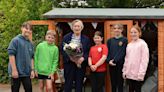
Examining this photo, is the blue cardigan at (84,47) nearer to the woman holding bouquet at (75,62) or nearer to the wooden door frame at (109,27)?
the woman holding bouquet at (75,62)

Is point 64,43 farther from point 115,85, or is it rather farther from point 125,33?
point 125,33

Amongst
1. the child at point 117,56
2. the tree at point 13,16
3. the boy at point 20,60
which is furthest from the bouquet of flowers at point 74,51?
the tree at point 13,16

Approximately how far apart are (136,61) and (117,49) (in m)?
0.68

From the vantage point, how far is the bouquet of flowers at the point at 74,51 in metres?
8.11

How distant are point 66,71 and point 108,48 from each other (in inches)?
42.3

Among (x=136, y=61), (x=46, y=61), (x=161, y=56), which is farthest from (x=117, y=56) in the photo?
(x=46, y=61)

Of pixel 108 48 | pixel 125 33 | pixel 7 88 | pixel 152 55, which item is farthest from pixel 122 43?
pixel 7 88

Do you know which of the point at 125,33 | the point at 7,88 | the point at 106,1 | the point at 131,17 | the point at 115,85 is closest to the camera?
the point at 115,85

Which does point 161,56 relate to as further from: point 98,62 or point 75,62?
point 75,62

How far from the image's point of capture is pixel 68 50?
26.8 feet

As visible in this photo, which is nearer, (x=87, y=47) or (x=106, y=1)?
(x=87, y=47)

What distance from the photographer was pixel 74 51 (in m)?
8.13

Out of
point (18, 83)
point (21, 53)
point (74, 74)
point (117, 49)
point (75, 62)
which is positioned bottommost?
point (74, 74)

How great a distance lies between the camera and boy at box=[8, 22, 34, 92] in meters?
7.24
